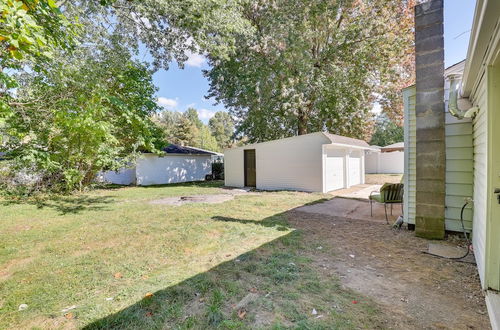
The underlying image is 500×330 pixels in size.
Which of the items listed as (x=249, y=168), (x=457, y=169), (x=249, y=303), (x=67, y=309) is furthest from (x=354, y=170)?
(x=67, y=309)

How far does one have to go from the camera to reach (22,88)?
531cm

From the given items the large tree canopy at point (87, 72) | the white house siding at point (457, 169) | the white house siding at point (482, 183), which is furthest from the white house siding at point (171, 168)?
the white house siding at point (482, 183)

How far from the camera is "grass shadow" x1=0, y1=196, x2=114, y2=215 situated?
7.55 metres

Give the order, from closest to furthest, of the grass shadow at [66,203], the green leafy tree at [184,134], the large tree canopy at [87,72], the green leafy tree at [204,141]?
the large tree canopy at [87,72], the grass shadow at [66,203], the green leafy tree at [184,134], the green leafy tree at [204,141]

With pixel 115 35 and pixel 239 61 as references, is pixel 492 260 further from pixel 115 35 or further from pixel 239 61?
pixel 239 61

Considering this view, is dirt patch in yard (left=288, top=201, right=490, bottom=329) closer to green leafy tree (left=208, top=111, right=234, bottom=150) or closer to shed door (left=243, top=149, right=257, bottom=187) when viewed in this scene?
shed door (left=243, top=149, right=257, bottom=187)

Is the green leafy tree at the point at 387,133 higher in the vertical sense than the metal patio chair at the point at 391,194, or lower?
higher

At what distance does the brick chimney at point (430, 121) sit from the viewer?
414cm

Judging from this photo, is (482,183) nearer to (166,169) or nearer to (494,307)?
(494,307)

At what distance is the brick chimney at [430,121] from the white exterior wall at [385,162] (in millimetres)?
17006

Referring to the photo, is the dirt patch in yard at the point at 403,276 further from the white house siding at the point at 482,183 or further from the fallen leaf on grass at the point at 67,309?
the fallen leaf on grass at the point at 67,309

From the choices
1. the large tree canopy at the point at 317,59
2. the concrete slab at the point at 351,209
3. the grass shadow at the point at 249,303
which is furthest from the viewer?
the large tree canopy at the point at 317,59

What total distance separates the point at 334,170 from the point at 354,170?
8.20 feet

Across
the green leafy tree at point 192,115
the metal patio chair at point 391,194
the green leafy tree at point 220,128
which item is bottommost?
the metal patio chair at point 391,194
